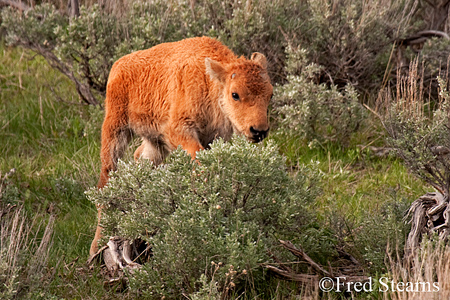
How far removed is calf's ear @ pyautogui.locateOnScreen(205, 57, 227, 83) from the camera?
587 centimetres

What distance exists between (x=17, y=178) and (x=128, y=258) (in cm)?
307

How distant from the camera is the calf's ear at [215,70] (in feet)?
19.3

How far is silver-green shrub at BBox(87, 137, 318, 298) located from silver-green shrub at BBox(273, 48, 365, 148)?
2.93 meters

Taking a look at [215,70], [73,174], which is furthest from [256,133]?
[73,174]

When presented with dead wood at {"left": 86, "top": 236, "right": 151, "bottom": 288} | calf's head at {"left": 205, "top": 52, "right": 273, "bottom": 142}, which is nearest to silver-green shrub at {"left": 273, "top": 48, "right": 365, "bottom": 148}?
calf's head at {"left": 205, "top": 52, "right": 273, "bottom": 142}

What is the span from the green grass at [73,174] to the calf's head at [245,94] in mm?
714

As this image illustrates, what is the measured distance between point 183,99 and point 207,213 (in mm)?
1562

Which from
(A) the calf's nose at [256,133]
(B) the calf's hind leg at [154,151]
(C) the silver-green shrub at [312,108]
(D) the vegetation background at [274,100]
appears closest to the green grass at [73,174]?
(D) the vegetation background at [274,100]

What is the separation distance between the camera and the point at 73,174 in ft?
26.6

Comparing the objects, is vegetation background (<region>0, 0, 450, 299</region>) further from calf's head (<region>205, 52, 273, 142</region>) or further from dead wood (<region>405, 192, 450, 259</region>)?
calf's head (<region>205, 52, 273, 142</region>)

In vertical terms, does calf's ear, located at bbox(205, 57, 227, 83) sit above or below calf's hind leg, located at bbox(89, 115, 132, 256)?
above

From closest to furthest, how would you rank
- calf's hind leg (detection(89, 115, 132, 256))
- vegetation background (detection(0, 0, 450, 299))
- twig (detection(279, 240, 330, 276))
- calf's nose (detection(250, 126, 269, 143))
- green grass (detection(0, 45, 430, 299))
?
twig (detection(279, 240, 330, 276)) < calf's nose (detection(250, 126, 269, 143)) < green grass (detection(0, 45, 430, 299)) < calf's hind leg (detection(89, 115, 132, 256)) < vegetation background (detection(0, 0, 450, 299))

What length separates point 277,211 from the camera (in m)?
5.25

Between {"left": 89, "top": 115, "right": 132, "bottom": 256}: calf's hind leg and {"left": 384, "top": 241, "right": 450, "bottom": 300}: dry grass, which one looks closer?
{"left": 384, "top": 241, "right": 450, "bottom": 300}: dry grass
